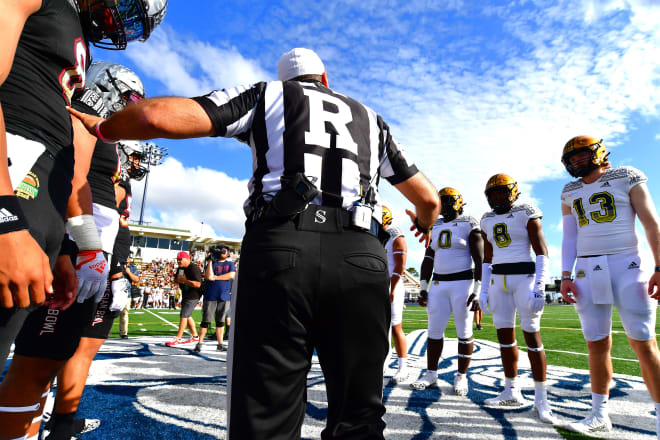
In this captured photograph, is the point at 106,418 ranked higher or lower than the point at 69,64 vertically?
lower

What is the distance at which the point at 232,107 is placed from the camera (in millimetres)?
1496

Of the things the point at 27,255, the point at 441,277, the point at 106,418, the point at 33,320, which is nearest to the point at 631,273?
the point at 441,277

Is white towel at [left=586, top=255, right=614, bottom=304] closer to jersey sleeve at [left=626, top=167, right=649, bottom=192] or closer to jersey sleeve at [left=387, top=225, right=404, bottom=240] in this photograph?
jersey sleeve at [left=626, top=167, right=649, bottom=192]

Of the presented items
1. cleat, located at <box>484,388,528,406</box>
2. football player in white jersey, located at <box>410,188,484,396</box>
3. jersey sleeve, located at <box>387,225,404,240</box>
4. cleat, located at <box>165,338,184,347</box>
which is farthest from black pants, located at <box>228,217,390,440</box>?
cleat, located at <box>165,338,184,347</box>

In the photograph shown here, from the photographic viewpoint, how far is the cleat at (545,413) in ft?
11.3

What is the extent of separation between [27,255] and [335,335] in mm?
1043

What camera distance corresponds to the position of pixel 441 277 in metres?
5.33

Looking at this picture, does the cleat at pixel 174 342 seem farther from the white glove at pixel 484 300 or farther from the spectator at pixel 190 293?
the white glove at pixel 484 300

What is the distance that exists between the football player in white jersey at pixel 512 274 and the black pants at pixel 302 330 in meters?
3.30

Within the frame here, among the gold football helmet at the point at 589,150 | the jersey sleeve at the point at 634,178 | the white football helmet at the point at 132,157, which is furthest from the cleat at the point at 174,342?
the jersey sleeve at the point at 634,178

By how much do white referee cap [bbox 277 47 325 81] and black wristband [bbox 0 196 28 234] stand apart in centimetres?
127

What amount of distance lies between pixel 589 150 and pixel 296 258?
12.2 ft

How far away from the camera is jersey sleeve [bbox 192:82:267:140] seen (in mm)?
1449

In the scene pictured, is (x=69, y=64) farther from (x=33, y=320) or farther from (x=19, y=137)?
(x=33, y=320)
